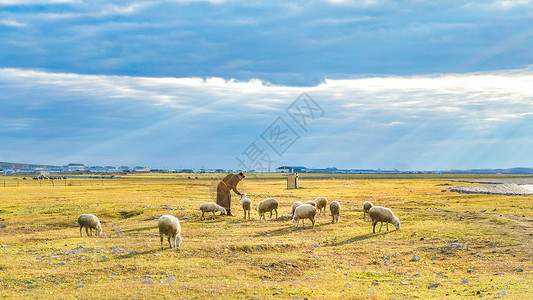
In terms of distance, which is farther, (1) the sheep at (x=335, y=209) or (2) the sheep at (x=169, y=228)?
(1) the sheep at (x=335, y=209)

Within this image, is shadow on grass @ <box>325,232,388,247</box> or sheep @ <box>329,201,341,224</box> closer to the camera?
shadow on grass @ <box>325,232,388,247</box>

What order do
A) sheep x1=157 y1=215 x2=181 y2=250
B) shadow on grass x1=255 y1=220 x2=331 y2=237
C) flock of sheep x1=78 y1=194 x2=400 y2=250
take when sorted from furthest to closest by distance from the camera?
shadow on grass x1=255 y1=220 x2=331 y2=237 → flock of sheep x1=78 y1=194 x2=400 y2=250 → sheep x1=157 y1=215 x2=181 y2=250

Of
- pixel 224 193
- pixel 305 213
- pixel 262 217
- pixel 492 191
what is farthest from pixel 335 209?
pixel 492 191

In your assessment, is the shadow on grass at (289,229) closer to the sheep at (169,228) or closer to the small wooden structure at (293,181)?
the sheep at (169,228)

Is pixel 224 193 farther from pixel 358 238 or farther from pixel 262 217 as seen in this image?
pixel 358 238

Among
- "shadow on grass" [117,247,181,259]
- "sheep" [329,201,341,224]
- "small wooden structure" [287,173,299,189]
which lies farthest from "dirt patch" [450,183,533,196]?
"shadow on grass" [117,247,181,259]

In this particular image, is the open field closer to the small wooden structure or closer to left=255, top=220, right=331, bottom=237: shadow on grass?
left=255, top=220, right=331, bottom=237: shadow on grass

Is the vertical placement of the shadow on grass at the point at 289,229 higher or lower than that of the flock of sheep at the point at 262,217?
lower

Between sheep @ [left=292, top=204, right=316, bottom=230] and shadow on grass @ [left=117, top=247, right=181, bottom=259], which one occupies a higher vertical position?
sheep @ [left=292, top=204, right=316, bottom=230]

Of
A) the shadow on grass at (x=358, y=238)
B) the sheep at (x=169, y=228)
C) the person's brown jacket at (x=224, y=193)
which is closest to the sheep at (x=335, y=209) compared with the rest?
the shadow on grass at (x=358, y=238)

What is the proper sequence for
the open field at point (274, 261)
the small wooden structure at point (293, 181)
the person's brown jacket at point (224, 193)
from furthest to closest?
1. the small wooden structure at point (293, 181)
2. the person's brown jacket at point (224, 193)
3. the open field at point (274, 261)

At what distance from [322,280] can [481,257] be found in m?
8.15

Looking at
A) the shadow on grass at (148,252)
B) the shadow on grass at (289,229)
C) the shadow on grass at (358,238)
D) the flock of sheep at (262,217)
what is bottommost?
the shadow on grass at (358,238)

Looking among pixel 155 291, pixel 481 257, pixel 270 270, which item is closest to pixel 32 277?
pixel 155 291
